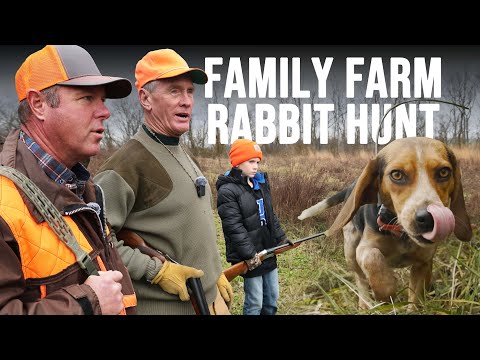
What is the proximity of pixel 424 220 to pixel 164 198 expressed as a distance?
1913 mm

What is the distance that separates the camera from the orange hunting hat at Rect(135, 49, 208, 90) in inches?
89.7

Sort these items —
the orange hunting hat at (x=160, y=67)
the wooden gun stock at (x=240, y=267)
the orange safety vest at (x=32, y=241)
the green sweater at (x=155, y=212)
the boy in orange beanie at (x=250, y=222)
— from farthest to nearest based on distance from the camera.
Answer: the boy in orange beanie at (x=250, y=222) < the wooden gun stock at (x=240, y=267) < the orange hunting hat at (x=160, y=67) < the green sweater at (x=155, y=212) < the orange safety vest at (x=32, y=241)

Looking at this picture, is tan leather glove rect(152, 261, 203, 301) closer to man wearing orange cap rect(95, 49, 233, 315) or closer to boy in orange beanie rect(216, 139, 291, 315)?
man wearing orange cap rect(95, 49, 233, 315)

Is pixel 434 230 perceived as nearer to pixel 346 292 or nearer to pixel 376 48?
pixel 346 292

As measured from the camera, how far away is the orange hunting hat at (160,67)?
2.28 meters

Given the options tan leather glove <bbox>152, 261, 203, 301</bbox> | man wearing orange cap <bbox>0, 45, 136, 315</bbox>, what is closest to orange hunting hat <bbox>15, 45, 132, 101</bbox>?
man wearing orange cap <bbox>0, 45, 136, 315</bbox>

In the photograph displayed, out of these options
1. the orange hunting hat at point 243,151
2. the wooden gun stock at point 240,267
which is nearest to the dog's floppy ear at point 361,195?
the wooden gun stock at point 240,267

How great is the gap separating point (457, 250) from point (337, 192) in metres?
0.91

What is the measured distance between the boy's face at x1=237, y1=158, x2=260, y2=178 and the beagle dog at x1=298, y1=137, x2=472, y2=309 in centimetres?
55

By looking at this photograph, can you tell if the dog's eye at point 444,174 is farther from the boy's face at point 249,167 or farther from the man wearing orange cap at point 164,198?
the man wearing orange cap at point 164,198

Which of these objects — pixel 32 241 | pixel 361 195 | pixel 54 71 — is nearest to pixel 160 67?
pixel 54 71

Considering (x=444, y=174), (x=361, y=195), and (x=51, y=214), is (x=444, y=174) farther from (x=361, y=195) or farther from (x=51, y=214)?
(x=51, y=214)

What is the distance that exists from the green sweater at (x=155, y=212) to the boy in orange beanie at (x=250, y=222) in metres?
0.88

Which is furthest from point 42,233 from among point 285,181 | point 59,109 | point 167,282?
→ point 285,181
